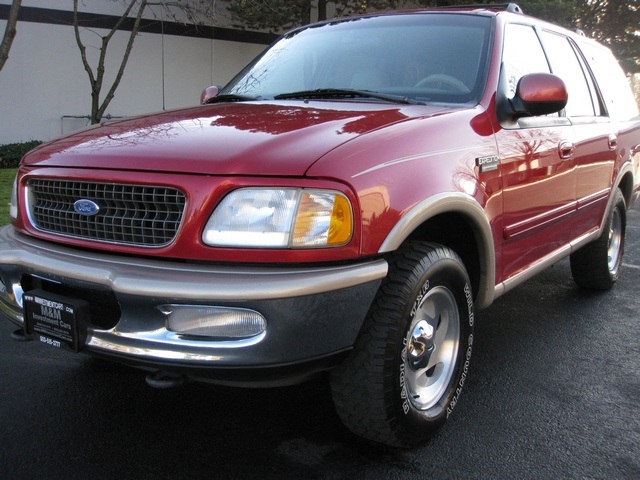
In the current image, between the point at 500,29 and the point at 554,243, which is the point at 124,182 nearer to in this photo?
the point at 500,29

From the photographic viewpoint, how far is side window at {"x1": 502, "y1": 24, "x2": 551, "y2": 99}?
345 centimetres

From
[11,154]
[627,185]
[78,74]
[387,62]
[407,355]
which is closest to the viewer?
[407,355]

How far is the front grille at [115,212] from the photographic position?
2.27 m

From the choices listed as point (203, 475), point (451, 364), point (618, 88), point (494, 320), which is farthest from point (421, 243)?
point (618, 88)

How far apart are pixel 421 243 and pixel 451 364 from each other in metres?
0.67

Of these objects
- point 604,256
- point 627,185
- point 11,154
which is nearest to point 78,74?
point 11,154

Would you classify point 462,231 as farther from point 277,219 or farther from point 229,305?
point 229,305

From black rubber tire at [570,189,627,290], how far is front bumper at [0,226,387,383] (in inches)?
129

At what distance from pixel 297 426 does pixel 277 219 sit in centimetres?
117

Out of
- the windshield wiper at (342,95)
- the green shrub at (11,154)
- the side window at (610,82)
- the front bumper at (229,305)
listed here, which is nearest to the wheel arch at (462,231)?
the front bumper at (229,305)

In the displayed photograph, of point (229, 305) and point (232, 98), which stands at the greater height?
point (232, 98)

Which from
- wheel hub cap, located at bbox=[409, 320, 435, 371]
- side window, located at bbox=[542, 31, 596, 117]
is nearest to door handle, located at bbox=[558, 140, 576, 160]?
side window, located at bbox=[542, 31, 596, 117]

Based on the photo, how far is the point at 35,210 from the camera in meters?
2.75

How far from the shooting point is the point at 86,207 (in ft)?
8.02
